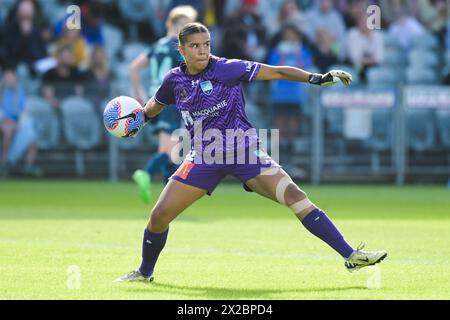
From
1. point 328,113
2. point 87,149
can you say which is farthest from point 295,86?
point 87,149

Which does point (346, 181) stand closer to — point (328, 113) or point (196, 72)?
point (328, 113)

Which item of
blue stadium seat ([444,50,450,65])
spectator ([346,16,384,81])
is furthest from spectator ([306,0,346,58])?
blue stadium seat ([444,50,450,65])

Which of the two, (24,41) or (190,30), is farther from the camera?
(24,41)

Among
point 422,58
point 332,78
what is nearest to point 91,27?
point 422,58

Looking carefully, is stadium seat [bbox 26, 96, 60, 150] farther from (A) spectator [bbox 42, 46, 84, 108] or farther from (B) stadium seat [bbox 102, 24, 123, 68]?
(B) stadium seat [bbox 102, 24, 123, 68]

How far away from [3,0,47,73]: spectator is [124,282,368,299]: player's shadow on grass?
15.2 meters

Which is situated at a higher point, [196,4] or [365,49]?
[196,4]

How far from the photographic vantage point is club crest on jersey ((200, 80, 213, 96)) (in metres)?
9.44

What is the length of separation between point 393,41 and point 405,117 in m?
2.03

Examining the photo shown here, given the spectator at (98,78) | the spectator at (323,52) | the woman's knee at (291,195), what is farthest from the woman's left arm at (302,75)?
the spectator at (323,52)

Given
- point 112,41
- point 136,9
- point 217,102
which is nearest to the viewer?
point 217,102

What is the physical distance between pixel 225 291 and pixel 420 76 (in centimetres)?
1539

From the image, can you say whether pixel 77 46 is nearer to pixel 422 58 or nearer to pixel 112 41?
pixel 112 41

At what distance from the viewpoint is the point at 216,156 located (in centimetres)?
950
